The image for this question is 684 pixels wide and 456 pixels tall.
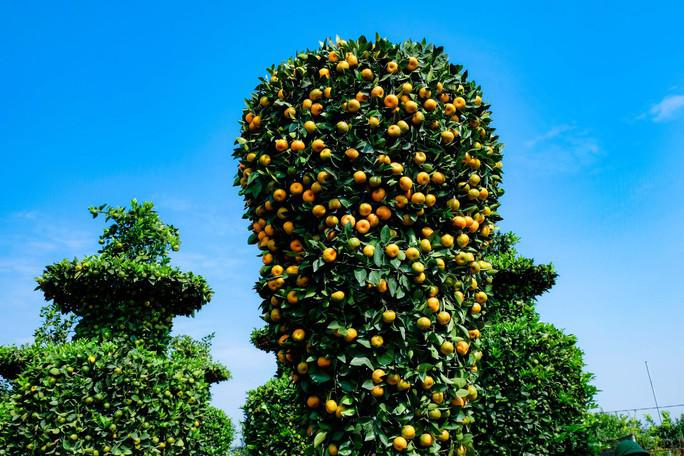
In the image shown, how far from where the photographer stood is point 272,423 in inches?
452

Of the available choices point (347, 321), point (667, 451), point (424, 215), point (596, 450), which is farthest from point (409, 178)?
point (667, 451)

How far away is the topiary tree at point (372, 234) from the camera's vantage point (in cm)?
419

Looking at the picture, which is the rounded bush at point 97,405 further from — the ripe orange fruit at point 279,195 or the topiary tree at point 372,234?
the ripe orange fruit at point 279,195

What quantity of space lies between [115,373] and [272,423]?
17.9 ft

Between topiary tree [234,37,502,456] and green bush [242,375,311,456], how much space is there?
7.29m

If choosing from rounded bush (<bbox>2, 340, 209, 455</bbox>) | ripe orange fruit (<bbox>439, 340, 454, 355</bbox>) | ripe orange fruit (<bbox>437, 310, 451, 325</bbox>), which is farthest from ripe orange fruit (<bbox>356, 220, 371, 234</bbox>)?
rounded bush (<bbox>2, 340, 209, 455</bbox>)

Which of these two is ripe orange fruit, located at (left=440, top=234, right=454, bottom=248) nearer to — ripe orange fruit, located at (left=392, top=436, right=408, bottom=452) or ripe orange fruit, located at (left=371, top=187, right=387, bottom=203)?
ripe orange fruit, located at (left=371, top=187, right=387, bottom=203)

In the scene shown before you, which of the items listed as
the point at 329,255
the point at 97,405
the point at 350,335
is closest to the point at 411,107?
the point at 329,255

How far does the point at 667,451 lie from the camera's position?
32.8 ft

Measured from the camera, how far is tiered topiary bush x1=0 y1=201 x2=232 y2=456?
6652 millimetres

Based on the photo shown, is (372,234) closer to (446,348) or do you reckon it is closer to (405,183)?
(405,183)

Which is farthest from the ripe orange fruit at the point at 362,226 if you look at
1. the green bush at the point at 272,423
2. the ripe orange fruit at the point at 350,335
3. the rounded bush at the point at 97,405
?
the green bush at the point at 272,423

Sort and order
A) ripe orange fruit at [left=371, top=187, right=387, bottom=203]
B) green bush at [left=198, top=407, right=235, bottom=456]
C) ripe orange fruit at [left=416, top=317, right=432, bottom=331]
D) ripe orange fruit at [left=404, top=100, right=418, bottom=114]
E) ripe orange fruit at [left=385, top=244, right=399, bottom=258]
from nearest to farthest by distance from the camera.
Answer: ripe orange fruit at [left=416, top=317, right=432, bottom=331] < ripe orange fruit at [left=385, top=244, right=399, bottom=258] < ripe orange fruit at [left=371, top=187, right=387, bottom=203] < ripe orange fruit at [left=404, top=100, right=418, bottom=114] < green bush at [left=198, top=407, right=235, bottom=456]

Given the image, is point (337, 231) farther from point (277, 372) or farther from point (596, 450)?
point (277, 372)
